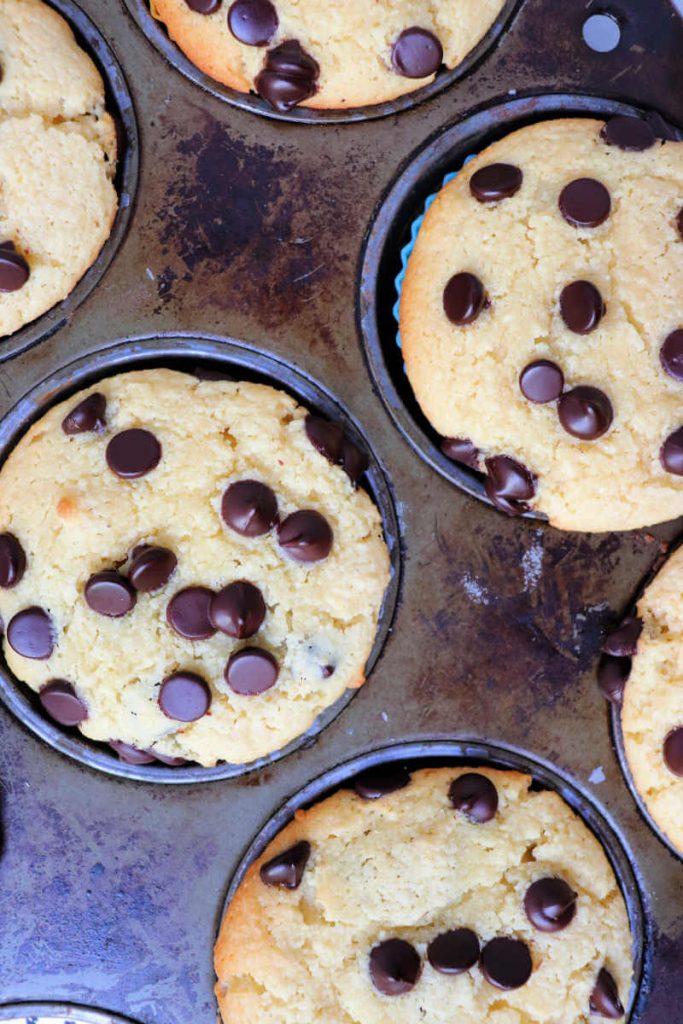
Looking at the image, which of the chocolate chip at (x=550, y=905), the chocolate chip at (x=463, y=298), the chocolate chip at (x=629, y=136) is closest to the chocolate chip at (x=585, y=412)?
the chocolate chip at (x=463, y=298)

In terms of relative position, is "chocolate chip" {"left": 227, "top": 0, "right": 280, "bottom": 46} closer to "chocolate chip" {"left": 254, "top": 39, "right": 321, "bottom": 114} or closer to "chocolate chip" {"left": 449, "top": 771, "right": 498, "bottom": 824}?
"chocolate chip" {"left": 254, "top": 39, "right": 321, "bottom": 114}

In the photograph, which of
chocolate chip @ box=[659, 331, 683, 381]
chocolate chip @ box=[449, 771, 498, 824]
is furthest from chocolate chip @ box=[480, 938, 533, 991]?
chocolate chip @ box=[659, 331, 683, 381]

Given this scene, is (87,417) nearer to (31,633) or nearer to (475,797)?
(31,633)

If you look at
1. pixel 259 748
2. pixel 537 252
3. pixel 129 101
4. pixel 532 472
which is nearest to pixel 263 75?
pixel 129 101

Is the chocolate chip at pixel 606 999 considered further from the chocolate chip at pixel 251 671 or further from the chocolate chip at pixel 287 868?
the chocolate chip at pixel 251 671

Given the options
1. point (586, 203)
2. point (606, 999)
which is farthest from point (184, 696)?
point (586, 203)

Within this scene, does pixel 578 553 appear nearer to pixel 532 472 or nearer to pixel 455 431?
pixel 532 472
